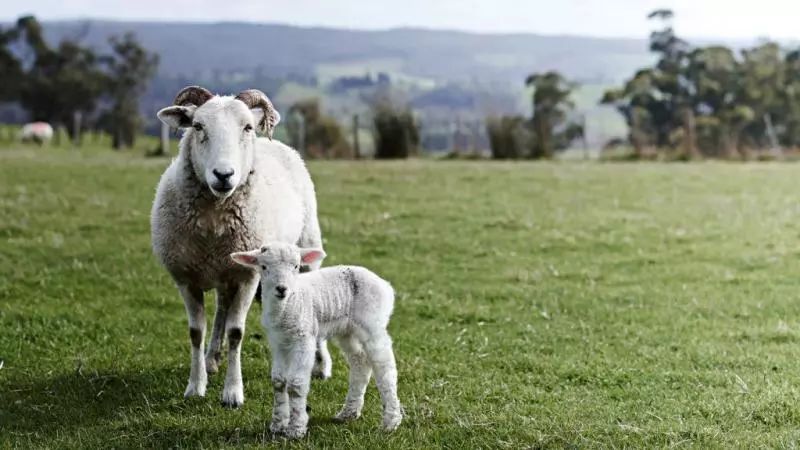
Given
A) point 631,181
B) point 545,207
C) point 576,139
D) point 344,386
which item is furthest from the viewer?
point 576,139

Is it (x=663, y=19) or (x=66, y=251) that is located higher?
(x=663, y=19)

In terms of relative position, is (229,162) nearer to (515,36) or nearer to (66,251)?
(66,251)

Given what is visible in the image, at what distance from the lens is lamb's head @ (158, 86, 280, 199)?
700 centimetres

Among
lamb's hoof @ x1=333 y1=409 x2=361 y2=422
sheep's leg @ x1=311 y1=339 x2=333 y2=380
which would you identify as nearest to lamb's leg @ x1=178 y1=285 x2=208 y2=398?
sheep's leg @ x1=311 y1=339 x2=333 y2=380

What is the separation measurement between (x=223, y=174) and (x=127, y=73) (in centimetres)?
6311

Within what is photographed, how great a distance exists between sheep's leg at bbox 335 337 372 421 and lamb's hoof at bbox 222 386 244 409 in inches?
38.3

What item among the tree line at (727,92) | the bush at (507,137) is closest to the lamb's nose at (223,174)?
the bush at (507,137)

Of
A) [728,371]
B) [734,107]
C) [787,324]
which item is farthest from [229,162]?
[734,107]

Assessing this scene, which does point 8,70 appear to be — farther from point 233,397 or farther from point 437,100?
point 233,397

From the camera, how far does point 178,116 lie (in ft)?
24.1

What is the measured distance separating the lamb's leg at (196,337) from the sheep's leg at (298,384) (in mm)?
1567

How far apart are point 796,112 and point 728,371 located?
160 ft

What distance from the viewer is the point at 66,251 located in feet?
45.5

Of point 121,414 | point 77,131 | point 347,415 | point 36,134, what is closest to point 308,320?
point 347,415
